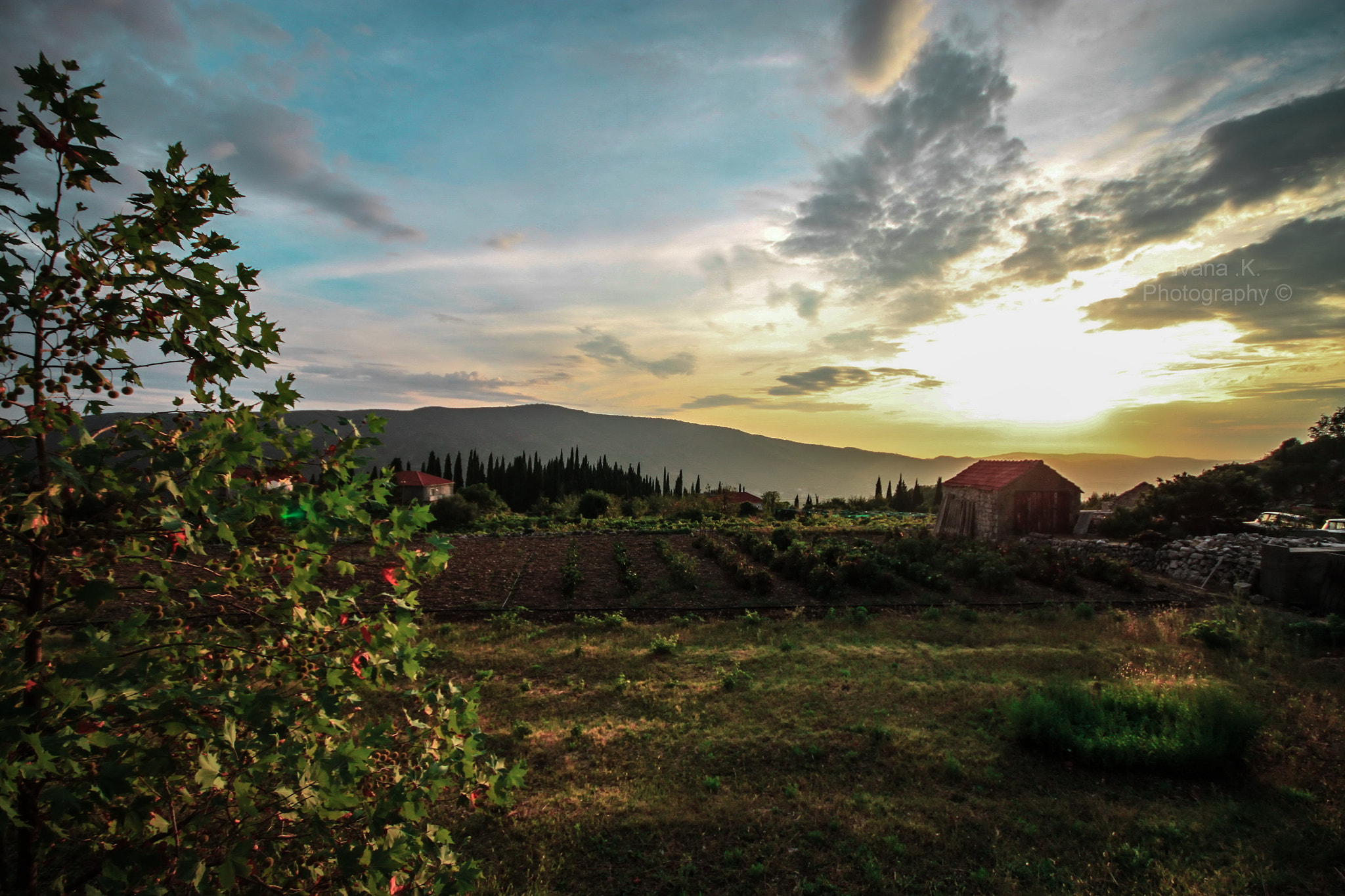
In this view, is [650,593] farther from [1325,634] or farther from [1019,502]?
[1019,502]

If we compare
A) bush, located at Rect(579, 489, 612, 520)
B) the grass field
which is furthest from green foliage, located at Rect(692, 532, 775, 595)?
bush, located at Rect(579, 489, 612, 520)

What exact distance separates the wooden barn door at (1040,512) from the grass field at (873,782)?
55.4ft

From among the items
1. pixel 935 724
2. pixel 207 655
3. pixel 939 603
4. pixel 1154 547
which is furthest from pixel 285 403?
pixel 1154 547

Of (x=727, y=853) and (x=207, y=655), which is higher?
(x=207, y=655)

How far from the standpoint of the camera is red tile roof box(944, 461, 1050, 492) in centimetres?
2781

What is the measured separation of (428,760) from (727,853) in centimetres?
369

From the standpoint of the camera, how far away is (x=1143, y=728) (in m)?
7.30

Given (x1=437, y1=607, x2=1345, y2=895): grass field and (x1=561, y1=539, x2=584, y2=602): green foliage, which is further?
(x1=561, y1=539, x2=584, y2=602): green foliage

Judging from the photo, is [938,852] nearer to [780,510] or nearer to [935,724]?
[935,724]

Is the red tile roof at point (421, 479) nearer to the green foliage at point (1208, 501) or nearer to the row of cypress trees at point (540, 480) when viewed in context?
the row of cypress trees at point (540, 480)

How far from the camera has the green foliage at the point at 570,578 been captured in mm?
15938

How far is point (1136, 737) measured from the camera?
709 cm

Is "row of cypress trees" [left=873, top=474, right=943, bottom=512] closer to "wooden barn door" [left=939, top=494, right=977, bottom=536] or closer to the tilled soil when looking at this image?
"wooden barn door" [left=939, top=494, right=977, bottom=536]

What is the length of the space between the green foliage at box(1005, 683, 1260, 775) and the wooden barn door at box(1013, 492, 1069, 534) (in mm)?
21687
